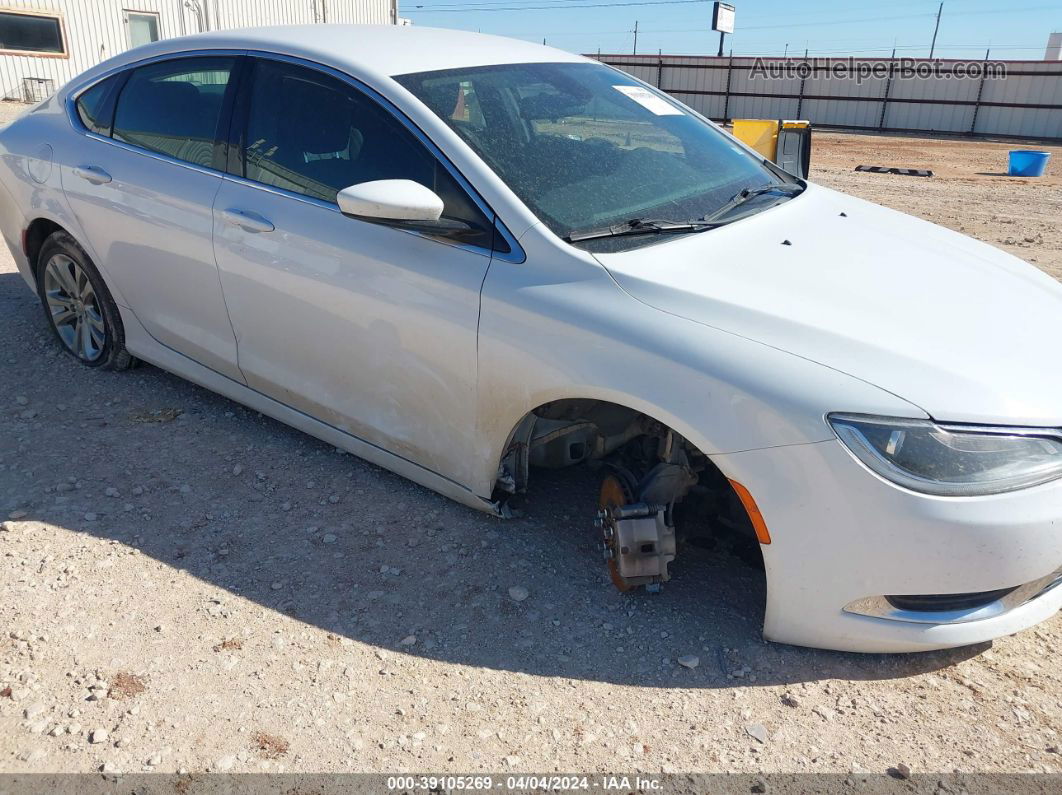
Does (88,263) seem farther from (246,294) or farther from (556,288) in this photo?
(556,288)

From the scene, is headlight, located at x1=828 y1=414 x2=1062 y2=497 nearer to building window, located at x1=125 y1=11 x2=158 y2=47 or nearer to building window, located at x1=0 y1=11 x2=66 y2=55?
building window, located at x1=0 y1=11 x2=66 y2=55

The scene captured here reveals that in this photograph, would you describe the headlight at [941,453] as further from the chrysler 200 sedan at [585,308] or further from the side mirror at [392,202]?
the side mirror at [392,202]

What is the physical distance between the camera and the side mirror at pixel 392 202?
109 inches

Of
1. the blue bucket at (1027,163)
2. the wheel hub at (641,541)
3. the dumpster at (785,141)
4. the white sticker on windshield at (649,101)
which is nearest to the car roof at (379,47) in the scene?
the white sticker on windshield at (649,101)

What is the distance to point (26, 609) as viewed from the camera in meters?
2.82

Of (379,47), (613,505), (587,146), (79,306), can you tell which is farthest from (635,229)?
(79,306)

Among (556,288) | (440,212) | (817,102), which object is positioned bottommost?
(817,102)

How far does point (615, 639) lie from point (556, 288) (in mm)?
1125

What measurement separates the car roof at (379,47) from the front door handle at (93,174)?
1.86ft

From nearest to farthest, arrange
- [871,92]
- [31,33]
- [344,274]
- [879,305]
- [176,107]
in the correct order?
1. [879,305]
2. [344,274]
3. [176,107]
4. [31,33]
5. [871,92]

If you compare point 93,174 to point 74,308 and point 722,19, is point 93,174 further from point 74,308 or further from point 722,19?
point 722,19

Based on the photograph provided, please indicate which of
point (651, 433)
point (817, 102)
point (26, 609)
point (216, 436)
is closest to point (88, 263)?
point (216, 436)

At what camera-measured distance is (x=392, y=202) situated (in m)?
2.76

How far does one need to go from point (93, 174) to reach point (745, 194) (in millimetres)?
2900
